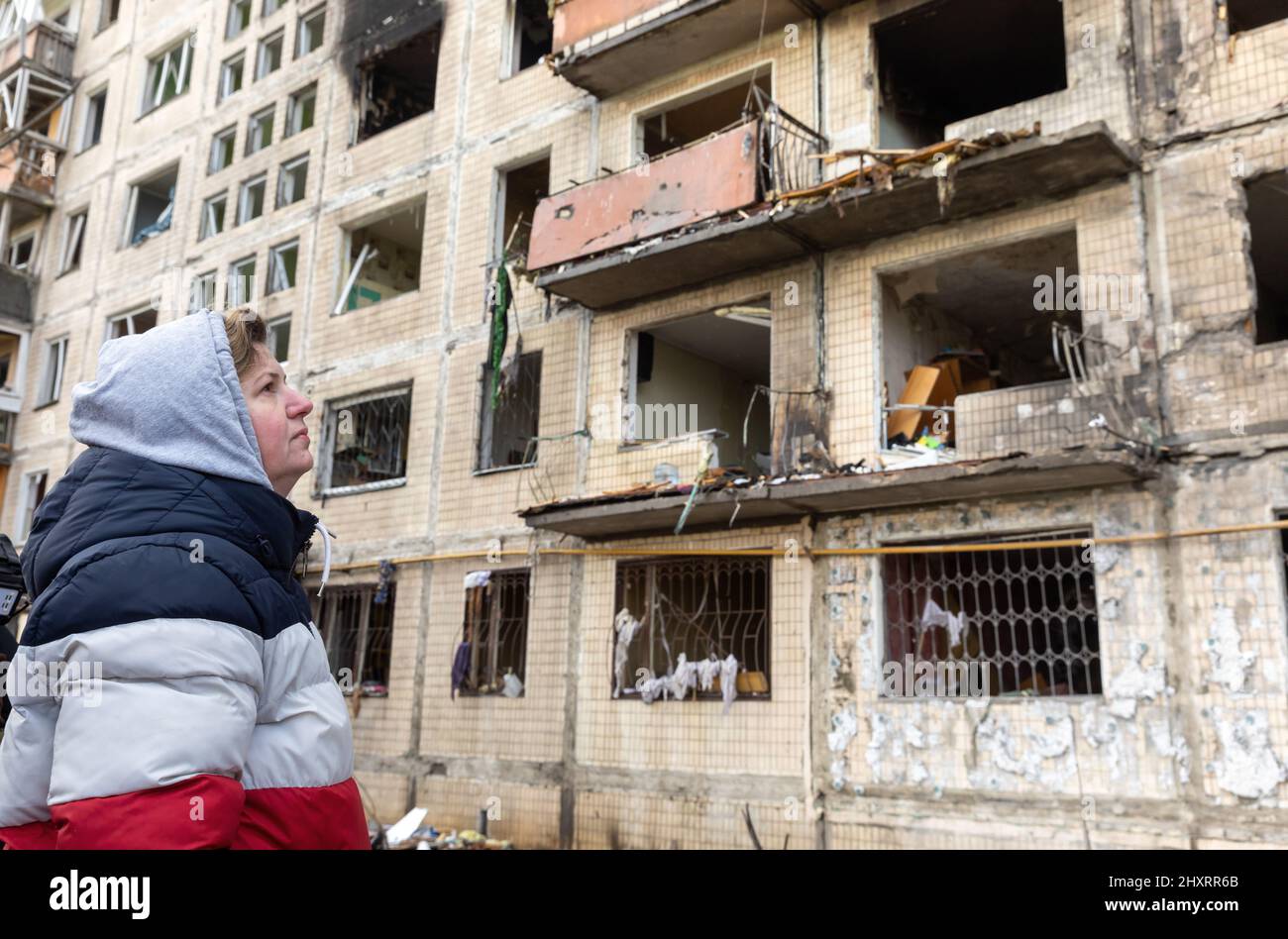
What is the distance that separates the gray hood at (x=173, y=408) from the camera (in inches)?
62.8

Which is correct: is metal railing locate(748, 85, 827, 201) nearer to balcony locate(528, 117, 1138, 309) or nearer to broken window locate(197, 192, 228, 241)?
balcony locate(528, 117, 1138, 309)

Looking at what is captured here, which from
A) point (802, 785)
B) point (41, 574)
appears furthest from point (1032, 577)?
point (41, 574)

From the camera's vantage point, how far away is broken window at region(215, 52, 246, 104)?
20266mm

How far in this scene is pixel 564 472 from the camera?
12.7 m

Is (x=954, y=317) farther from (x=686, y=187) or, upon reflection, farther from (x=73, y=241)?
(x=73, y=241)

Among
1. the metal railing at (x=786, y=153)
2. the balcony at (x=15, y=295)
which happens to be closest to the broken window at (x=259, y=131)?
the balcony at (x=15, y=295)

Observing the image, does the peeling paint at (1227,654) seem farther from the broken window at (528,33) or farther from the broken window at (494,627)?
the broken window at (528,33)

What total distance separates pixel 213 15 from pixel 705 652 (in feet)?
58.7

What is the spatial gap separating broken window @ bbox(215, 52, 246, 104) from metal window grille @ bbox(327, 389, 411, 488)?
8.56 meters

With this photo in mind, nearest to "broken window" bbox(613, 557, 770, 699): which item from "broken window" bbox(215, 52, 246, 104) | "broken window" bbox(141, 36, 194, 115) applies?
"broken window" bbox(215, 52, 246, 104)

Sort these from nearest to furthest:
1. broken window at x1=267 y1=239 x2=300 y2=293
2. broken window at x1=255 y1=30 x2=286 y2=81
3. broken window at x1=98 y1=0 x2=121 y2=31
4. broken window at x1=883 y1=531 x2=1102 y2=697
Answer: broken window at x1=883 y1=531 x2=1102 y2=697 < broken window at x1=267 y1=239 x2=300 y2=293 < broken window at x1=255 y1=30 x2=286 y2=81 < broken window at x1=98 y1=0 x2=121 y2=31

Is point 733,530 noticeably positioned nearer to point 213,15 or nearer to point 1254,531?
point 1254,531

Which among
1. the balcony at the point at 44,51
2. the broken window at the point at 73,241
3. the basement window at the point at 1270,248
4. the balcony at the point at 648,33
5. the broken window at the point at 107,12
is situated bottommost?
the basement window at the point at 1270,248

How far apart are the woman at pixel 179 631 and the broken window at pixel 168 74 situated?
75.5ft
